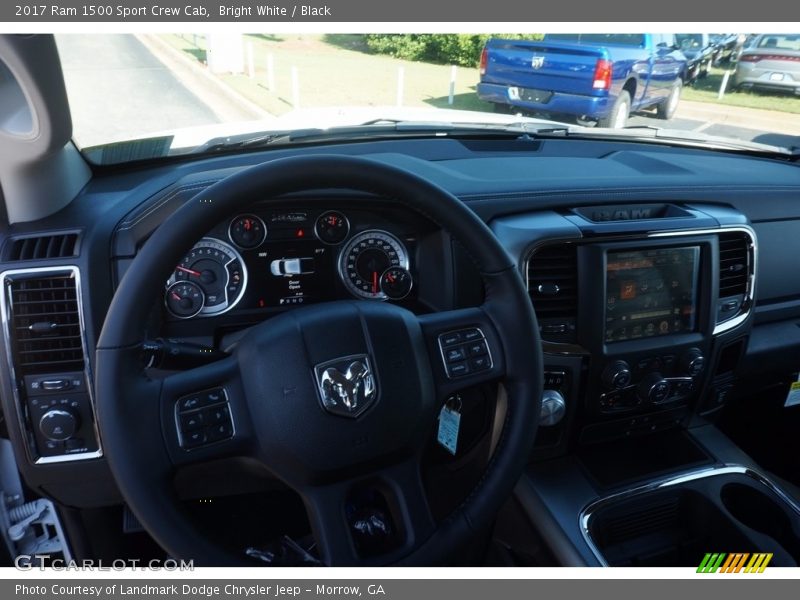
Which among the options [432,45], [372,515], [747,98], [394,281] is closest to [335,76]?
[432,45]

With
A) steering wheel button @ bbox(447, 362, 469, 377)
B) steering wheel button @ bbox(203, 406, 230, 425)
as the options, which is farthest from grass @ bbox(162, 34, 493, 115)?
steering wheel button @ bbox(203, 406, 230, 425)

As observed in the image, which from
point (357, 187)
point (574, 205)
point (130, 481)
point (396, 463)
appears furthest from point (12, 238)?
point (574, 205)

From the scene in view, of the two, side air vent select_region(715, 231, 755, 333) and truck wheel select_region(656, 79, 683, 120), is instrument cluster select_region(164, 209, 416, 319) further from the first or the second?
truck wheel select_region(656, 79, 683, 120)

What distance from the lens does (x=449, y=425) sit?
180 centimetres

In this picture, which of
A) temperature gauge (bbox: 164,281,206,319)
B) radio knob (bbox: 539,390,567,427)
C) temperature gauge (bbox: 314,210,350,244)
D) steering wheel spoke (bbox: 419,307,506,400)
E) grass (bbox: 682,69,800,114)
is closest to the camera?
steering wheel spoke (bbox: 419,307,506,400)

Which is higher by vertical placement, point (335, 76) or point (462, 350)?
point (335, 76)

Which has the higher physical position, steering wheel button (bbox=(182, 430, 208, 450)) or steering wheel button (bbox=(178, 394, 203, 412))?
steering wheel button (bbox=(178, 394, 203, 412))

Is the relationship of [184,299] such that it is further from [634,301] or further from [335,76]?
[634,301]

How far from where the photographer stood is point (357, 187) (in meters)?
1.38

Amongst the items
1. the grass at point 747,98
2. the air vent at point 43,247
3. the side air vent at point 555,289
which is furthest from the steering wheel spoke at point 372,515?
the grass at point 747,98

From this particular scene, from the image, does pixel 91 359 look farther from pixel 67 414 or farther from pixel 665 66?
pixel 665 66

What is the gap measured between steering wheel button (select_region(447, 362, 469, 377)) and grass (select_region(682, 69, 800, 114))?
88.6 inches

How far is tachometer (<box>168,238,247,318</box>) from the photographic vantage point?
1779 millimetres

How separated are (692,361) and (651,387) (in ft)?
0.64
